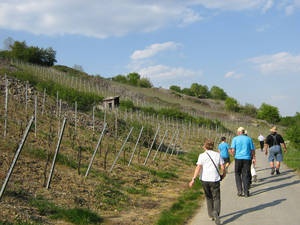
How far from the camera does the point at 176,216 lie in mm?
8570

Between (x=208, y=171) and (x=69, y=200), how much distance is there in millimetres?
3327

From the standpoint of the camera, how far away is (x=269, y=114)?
120688mm

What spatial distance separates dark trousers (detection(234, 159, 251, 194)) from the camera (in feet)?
34.2

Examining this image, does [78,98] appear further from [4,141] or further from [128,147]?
[4,141]

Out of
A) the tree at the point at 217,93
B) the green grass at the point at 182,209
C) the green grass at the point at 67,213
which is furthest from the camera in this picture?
the tree at the point at 217,93

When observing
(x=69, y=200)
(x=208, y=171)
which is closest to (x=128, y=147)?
(x=69, y=200)

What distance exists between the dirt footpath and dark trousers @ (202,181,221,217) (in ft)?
0.79

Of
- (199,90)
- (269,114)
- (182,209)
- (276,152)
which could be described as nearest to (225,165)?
(182,209)

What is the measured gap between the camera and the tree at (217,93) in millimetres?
166863

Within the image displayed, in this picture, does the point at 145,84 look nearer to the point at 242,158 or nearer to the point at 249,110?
the point at 249,110

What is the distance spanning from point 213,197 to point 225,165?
129 inches

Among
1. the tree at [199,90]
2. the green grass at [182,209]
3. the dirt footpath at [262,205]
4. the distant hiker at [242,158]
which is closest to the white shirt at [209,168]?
the dirt footpath at [262,205]

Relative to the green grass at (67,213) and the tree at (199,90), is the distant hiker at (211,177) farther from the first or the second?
the tree at (199,90)

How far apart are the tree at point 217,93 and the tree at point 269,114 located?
143 ft
